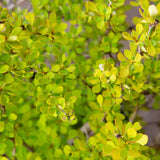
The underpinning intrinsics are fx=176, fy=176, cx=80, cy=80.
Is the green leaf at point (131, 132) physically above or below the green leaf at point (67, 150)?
above

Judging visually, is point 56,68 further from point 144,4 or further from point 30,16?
point 144,4

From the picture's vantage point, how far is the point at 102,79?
24.8 inches

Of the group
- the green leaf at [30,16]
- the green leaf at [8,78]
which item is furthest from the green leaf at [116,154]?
the green leaf at [30,16]

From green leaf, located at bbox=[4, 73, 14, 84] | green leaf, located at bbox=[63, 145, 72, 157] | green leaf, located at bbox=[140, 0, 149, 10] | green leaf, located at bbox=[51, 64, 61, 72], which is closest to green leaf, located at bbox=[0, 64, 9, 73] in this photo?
green leaf, located at bbox=[4, 73, 14, 84]

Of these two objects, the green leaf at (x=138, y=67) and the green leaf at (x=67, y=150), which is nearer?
the green leaf at (x=138, y=67)

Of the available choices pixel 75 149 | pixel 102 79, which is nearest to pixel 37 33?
pixel 102 79

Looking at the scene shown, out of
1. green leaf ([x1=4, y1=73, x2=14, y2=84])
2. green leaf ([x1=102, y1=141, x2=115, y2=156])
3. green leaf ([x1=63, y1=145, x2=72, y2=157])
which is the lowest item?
green leaf ([x1=63, y1=145, x2=72, y2=157])

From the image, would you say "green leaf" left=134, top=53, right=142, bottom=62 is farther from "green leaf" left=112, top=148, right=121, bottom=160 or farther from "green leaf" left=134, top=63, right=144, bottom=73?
"green leaf" left=112, top=148, right=121, bottom=160

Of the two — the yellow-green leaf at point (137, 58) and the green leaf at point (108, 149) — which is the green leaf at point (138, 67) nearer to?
the yellow-green leaf at point (137, 58)

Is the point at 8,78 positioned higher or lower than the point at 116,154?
higher

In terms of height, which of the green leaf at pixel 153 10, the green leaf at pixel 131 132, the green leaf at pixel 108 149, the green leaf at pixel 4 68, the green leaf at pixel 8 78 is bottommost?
the green leaf at pixel 108 149

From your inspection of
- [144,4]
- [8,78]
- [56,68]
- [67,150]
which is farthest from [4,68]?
[144,4]

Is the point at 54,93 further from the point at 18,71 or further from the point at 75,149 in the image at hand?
the point at 75,149

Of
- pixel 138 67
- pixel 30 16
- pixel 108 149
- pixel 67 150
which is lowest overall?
pixel 67 150
